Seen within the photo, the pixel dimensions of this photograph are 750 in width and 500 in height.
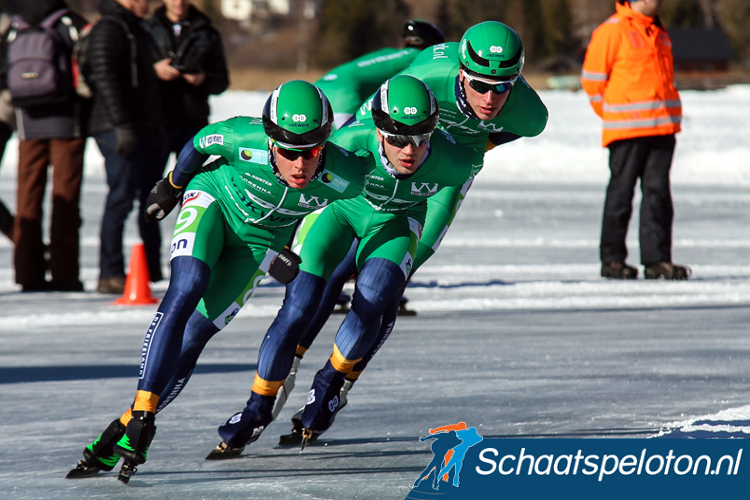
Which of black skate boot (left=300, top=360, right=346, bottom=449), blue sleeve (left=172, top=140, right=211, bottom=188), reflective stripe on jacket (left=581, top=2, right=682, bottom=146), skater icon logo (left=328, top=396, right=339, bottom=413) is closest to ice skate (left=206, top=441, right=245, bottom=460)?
black skate boot (left=300, top=360, right=346, bottom=449)

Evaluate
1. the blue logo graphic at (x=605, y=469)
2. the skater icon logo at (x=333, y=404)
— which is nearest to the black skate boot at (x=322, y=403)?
the skater icon logo at (x=333, y=404)

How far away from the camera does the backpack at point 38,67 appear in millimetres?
8125

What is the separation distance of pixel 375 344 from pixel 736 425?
→ 1.58 metres

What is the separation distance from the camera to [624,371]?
5691 mm

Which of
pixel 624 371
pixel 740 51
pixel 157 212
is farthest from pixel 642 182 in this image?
pixel 740 51

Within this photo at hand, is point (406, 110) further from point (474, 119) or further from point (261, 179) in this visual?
point (474, 119)

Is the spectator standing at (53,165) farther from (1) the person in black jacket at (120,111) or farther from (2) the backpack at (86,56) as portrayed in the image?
(1) the person in black jacket at (120,111)

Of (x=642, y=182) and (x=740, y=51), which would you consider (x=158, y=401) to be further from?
(x=740, y=51)

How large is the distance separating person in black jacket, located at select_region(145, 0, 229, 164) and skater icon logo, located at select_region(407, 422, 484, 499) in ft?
19.4

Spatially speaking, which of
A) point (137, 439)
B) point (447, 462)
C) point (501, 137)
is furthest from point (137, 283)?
point (447, 462)

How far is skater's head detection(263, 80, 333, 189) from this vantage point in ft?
13.1

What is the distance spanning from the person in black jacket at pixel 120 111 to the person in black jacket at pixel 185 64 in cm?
27

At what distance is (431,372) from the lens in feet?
18.9

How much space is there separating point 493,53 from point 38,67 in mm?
4390
